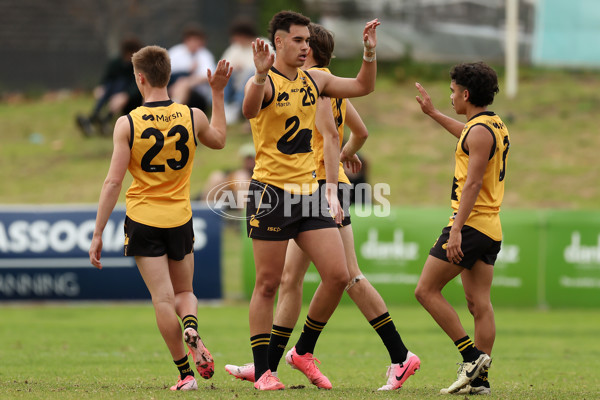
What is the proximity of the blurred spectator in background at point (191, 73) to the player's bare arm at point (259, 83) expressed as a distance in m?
12.2

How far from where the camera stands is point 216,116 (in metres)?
6.43

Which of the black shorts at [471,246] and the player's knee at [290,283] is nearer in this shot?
the black shorts at [471,246]

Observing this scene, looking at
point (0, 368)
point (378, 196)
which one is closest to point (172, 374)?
point (0, 368)

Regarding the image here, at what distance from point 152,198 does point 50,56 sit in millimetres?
19344

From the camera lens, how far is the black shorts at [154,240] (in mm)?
6207

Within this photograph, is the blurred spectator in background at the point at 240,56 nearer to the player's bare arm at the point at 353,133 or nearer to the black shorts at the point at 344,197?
the player's bare arm at the point at 353,133

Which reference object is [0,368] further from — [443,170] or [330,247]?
[443,170]

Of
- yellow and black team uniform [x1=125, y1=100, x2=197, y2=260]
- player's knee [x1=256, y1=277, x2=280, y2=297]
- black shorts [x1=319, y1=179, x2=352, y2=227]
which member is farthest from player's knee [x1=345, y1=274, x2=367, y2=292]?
yellow and black team uniform [x1=125, y1=100, x2=197, y2=260]

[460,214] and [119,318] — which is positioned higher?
[460,214]

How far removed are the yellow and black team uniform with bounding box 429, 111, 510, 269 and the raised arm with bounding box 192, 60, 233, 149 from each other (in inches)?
62.5

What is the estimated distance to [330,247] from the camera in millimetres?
6383

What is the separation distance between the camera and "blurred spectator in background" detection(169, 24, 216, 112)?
18.5 metres

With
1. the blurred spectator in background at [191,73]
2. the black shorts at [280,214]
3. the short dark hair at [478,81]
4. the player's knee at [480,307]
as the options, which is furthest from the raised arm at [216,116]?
the blurred spectator in background at [191,73]

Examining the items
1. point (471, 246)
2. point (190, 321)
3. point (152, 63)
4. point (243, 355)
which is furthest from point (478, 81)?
point (243, 355)
